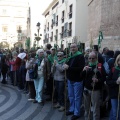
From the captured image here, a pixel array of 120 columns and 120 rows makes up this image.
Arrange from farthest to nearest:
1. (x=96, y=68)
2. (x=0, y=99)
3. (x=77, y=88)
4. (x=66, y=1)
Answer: (x=66, y=1), (x=0, y=99), (x=77, y=88), (x=96, y=68)

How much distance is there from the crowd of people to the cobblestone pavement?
0.80ft

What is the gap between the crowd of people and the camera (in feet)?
16.0

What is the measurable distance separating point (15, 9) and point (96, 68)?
192 feet

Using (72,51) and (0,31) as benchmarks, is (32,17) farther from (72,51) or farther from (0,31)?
(72,51)

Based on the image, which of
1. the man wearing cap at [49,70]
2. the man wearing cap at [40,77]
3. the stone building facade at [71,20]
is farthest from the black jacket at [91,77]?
the stone building facade at [71,20]

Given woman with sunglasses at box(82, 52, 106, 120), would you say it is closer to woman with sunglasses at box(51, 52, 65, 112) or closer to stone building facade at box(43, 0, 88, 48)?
woman with sunglasses at box(51, 52, 65, 112)

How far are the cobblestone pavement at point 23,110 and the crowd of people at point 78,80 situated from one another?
25 centimetres

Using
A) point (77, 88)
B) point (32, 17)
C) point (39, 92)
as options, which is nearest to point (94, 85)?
point (77, 88)

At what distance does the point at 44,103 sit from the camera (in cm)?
756

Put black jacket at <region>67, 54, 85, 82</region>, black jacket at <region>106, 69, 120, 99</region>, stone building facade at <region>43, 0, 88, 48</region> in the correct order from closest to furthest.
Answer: black jacket at <region>106, 69, 120, 99</region> < black jacket at <region>67, 54, 85, 82</region> < stone building facade at <region>43, 0, 88, 48</region>

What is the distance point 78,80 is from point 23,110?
211 centimetres

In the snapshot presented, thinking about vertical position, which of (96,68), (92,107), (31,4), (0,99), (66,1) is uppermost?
(31,4)

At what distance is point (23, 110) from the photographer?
6809mm

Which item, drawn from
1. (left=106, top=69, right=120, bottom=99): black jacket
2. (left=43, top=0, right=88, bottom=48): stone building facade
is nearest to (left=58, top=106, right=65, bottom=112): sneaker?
(left=106, top=69, right=120, bottom=99): black jacket
